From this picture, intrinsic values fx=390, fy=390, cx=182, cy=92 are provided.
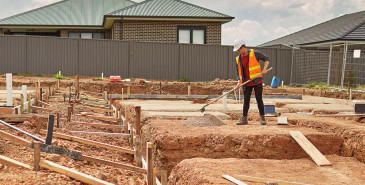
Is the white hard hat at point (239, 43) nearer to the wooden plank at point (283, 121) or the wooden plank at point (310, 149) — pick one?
the wooden plank at point (283, 121)

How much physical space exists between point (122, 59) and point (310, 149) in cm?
1539

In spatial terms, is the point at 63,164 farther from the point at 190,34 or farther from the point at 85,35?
the point at 85,35

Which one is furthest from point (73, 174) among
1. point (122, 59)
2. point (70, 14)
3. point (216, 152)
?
point (70, 14)

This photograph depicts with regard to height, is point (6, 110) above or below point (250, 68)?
below

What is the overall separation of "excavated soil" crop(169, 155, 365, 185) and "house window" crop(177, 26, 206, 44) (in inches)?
703

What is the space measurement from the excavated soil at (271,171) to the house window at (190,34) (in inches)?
703

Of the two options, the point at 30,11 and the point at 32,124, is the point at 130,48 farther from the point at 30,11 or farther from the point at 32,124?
the point at 32,124

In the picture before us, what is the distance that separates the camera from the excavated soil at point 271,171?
455 centimetres

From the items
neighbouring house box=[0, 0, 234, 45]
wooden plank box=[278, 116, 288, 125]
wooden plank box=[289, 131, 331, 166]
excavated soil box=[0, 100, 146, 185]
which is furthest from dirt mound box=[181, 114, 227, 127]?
neighbouring house box=[0, 0, 234, 45]

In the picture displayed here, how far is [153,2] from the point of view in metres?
24.5

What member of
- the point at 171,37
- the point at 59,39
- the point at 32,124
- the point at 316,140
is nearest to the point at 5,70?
the point at 59,39

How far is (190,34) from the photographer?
2308cm

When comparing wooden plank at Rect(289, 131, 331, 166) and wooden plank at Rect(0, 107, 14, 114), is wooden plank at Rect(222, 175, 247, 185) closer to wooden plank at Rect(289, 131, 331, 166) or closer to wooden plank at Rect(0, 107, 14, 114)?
wooden plank at Rect(289, 131, 331, 166)

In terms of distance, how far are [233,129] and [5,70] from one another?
15924 mm
